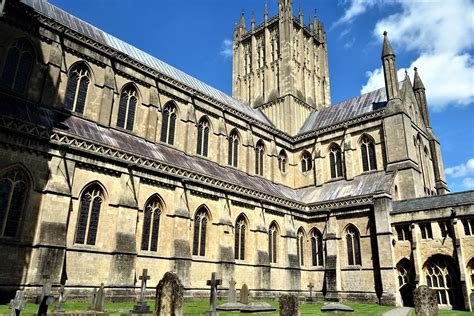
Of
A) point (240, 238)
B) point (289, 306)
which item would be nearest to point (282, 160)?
point (240, 238)

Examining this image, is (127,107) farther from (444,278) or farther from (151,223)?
(444,278)

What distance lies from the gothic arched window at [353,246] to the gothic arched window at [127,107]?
60.5 feet

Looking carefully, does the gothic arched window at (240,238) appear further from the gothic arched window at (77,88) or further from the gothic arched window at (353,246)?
the gothic arched window at (77,88)

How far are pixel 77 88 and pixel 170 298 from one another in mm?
16912

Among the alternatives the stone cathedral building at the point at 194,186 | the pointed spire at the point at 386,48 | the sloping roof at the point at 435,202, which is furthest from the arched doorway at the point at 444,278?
the pointed spire at the point at 386,48

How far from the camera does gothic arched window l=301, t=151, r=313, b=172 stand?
37938mm

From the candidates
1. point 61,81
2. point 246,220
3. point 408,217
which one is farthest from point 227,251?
point 61,81

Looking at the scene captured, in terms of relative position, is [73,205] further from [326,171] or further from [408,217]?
[326,171]

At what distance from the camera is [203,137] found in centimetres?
Result: 3038

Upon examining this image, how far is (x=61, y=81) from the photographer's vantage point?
22.3 metres

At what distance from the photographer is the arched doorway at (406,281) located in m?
25.0

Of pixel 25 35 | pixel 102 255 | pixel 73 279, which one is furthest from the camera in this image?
pixel 25 35

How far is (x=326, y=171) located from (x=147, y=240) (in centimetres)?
2061

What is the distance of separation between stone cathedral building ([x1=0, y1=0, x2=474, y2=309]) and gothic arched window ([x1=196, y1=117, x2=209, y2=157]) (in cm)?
12
